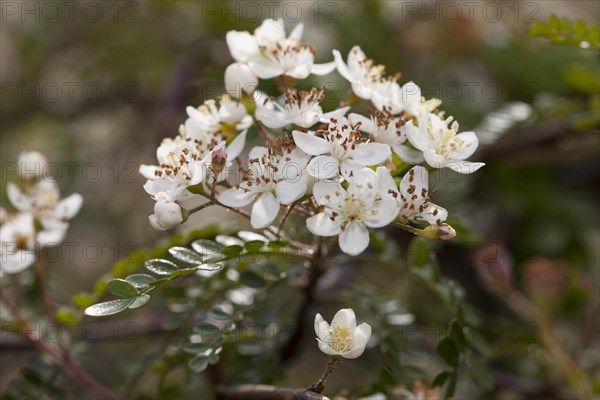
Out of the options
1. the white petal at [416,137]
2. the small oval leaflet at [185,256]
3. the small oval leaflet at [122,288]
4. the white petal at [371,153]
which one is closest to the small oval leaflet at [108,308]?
the small oval leaflet at [122,288]

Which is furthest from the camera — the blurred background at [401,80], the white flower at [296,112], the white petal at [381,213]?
the blurred background at [401,80]

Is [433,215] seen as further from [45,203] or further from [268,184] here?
[45,203]

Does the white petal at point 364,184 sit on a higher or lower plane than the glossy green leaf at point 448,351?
higher

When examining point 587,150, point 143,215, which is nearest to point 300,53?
point 587,150

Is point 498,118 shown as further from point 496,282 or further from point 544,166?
point 544,166

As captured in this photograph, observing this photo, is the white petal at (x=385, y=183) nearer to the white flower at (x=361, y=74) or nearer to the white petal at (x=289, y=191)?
the white petal at (x=289, y=191)
